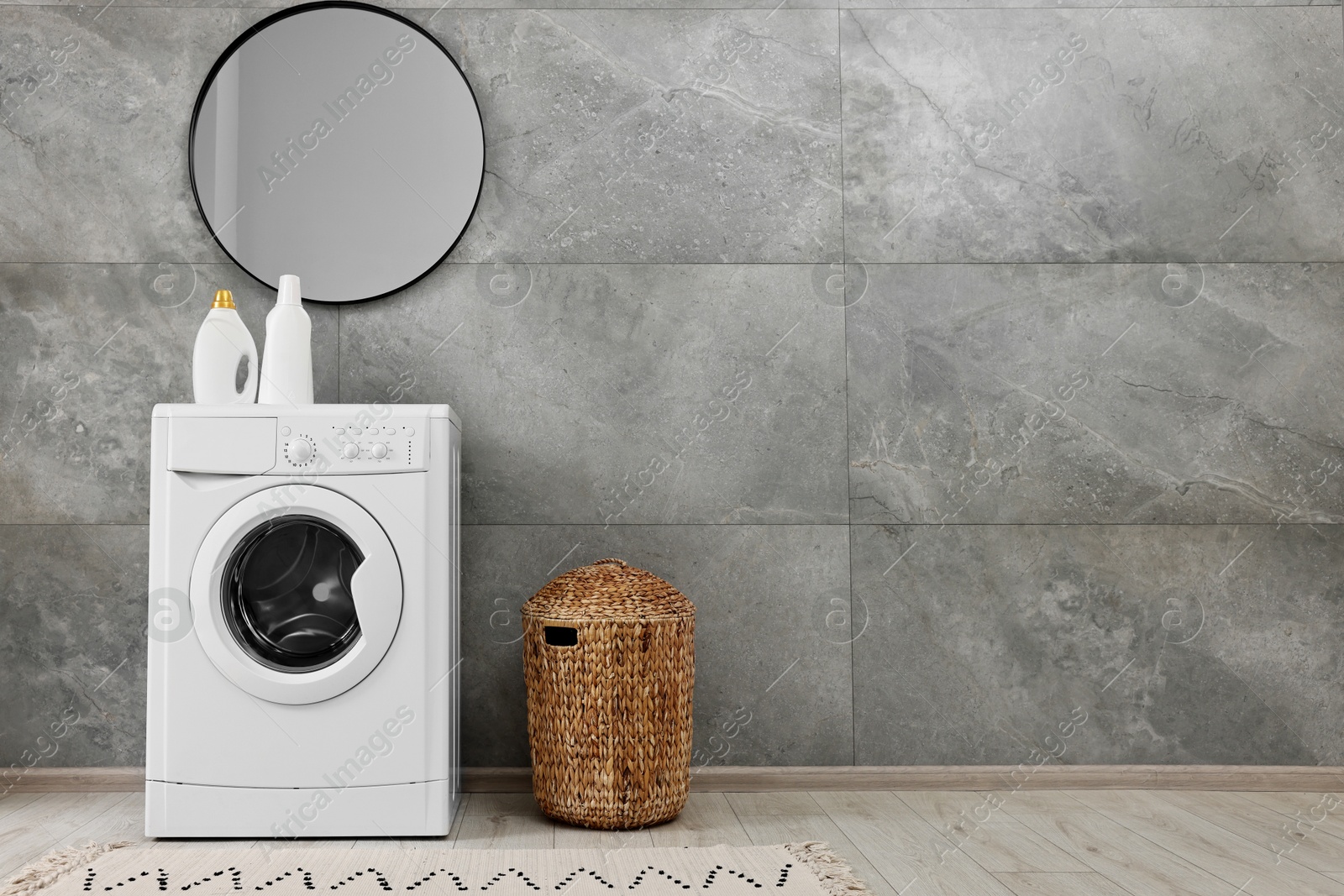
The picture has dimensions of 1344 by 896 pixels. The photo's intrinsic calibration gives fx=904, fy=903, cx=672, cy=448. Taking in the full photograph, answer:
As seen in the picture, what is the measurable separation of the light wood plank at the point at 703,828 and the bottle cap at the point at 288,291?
1.35m

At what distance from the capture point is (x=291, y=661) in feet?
5.79

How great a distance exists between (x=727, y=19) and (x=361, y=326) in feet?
3.91

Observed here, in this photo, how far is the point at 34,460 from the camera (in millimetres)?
2145

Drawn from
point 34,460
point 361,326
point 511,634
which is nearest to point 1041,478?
point 511,634

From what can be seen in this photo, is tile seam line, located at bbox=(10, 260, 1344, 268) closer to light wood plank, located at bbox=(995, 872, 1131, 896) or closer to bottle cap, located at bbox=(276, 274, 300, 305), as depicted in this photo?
bottle cap, located at bbox=(276, 274, 300, 305)

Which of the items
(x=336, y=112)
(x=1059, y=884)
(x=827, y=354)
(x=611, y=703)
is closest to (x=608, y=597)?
(x=611, y=703)

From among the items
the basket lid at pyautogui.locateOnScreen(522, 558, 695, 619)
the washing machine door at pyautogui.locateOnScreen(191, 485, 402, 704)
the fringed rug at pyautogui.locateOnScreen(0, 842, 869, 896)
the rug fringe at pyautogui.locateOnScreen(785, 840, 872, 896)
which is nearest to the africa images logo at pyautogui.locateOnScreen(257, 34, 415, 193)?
the washing machine door at pyautogui.locateOnScreen(191, 485, 402, 704)

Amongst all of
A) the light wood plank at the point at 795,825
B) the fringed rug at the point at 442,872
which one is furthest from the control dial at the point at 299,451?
the light wood plank at the point at 795,825

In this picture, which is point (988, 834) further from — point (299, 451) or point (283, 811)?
point (299, 451)

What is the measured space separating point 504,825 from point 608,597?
1.72ft

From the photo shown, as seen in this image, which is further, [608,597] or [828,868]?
[608,597]

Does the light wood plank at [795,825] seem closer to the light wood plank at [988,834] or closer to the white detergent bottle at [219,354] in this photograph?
the light wood plank at [988,834]

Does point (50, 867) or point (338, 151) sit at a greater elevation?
point (338, 151)

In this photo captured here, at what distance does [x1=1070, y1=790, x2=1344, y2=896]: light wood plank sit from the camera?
5.10 ft
